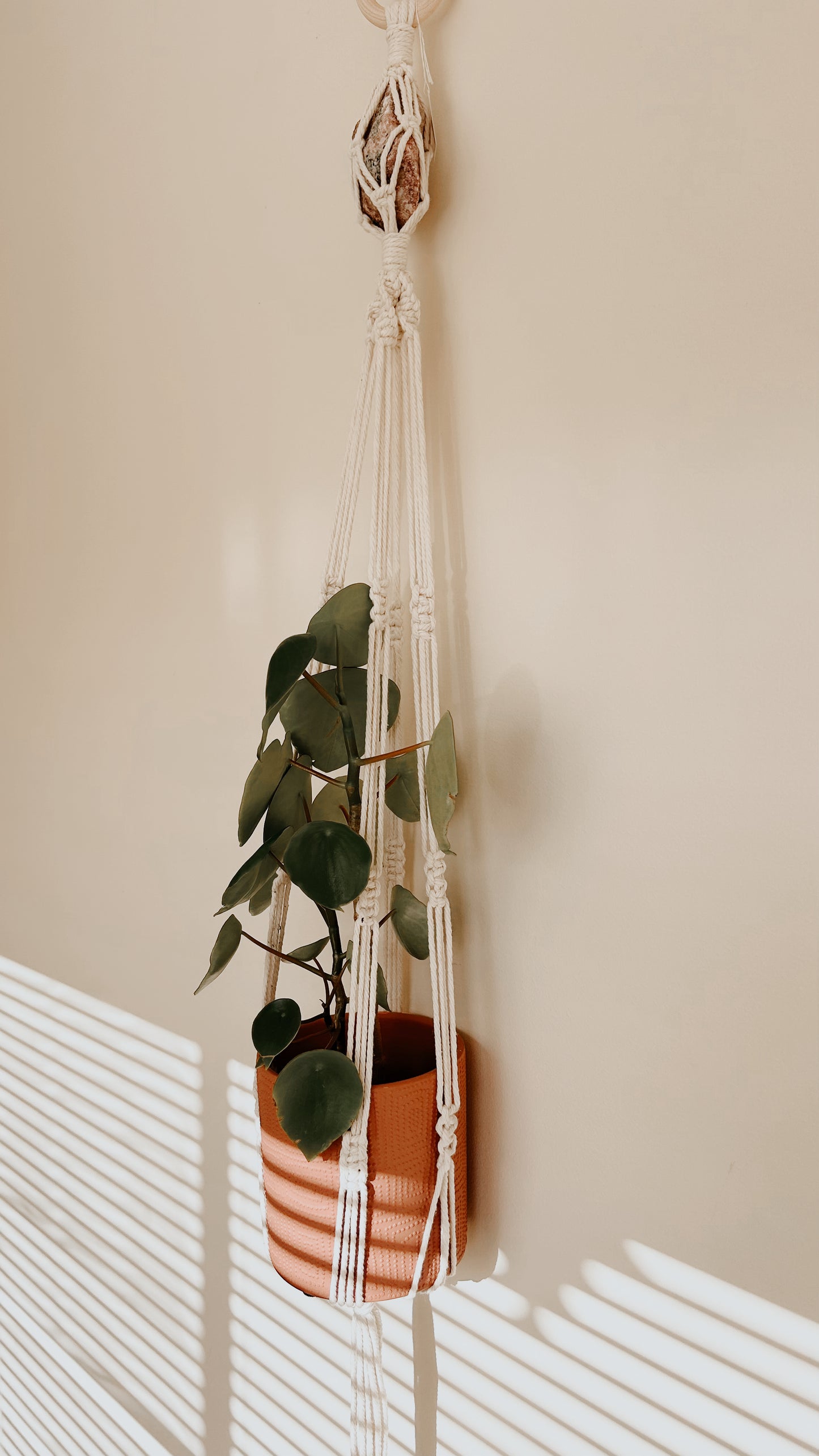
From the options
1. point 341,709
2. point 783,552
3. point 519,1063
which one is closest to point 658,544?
point 783,552

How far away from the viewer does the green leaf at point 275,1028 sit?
67cm

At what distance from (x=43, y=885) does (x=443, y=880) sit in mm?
896

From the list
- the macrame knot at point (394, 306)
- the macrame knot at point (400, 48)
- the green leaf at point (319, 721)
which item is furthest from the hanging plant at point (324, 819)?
the macrame knot at point (400, 48)

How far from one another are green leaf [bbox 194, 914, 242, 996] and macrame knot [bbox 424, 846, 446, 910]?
0.46 ft

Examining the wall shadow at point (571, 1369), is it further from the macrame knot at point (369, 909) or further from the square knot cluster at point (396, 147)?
the square knot cluster at point (396, 147)

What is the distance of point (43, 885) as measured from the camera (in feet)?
4.55

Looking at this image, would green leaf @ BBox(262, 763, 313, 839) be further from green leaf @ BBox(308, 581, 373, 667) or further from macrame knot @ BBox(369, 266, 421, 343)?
macrame knot @ BBox(369, 266, 421, 343)

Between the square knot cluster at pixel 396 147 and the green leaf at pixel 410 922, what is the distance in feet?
1.72

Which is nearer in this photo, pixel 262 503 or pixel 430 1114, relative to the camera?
pixel 430 1114

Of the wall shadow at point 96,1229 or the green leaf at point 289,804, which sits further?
the wall shadow at point 96,1229

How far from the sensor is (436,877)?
0.69m

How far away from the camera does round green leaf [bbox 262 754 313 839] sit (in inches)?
28.6

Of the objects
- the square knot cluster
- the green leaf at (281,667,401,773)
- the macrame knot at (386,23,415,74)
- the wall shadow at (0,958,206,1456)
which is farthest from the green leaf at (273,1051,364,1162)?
the macrame knot at (386,23,415,74)

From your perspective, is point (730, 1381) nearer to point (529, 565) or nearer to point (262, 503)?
point (529, 565)
